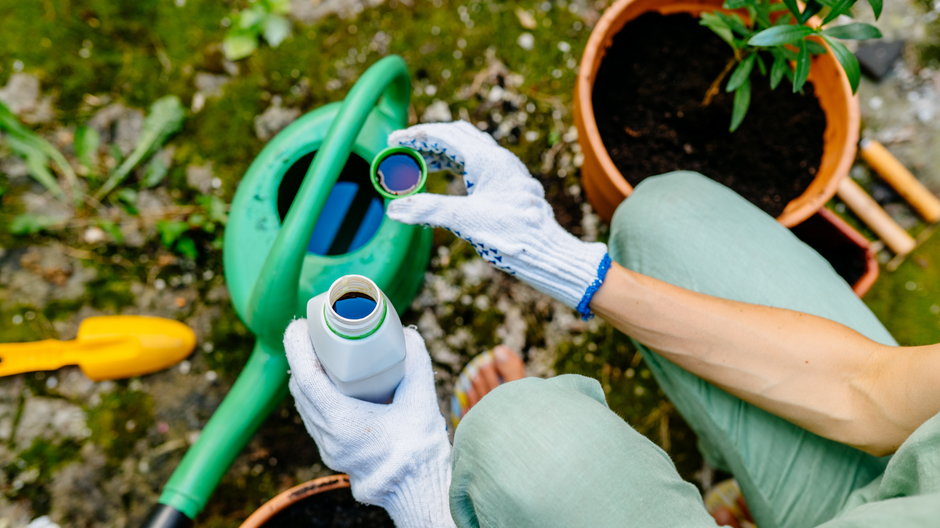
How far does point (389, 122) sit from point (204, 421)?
809 millimetres

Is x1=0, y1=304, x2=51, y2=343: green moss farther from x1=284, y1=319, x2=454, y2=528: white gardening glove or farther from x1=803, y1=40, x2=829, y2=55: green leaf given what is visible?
x1=803, y1=40, x2=829, y2=55: green leaf

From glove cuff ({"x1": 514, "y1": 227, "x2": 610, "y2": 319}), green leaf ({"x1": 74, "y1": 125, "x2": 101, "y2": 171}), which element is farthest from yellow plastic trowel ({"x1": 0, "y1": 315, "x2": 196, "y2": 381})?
glove cuff ({"x1": 514, "y1": 227, "x2": 610, "y2": 319})

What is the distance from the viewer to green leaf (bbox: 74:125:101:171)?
5.01ft

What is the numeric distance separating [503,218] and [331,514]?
634mm

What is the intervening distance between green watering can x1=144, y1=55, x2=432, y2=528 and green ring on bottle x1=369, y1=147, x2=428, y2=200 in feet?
0.17

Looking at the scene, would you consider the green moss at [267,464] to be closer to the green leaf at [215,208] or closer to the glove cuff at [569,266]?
the green leaf at [215,208]

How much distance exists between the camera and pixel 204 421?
1478 mm

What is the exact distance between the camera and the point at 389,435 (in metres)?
0.98

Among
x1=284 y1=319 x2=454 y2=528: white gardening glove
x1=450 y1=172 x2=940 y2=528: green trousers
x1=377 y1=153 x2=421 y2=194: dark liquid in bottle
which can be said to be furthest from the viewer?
x1=377 y1=153 x2=421 y2=194: dark liquid in bottle

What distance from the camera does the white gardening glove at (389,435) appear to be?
949 millimetres

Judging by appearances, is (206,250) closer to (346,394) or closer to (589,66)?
(346,394)

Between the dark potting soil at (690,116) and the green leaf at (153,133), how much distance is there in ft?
3.23

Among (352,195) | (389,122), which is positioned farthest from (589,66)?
(352,195)

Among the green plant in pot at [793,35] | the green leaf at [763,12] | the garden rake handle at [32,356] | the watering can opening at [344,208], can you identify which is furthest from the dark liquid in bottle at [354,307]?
the garden rake handle at [32,356]
